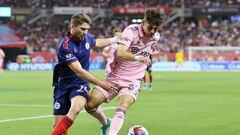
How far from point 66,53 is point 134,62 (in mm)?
1300

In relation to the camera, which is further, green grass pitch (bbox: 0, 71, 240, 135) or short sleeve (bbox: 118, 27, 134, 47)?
green grass pitch (bbox: 0, 71, 240, 135)

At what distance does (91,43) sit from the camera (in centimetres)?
1105

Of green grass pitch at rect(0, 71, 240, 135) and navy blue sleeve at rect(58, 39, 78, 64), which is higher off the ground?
navy blue sleeve at rect(58, 39, 78, 64)

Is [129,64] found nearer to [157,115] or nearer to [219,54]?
[157,115]

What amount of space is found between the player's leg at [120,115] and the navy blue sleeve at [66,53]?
3.62 feet

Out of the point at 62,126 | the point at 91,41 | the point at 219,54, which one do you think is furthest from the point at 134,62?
the point at 219,54

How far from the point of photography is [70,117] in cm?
1022

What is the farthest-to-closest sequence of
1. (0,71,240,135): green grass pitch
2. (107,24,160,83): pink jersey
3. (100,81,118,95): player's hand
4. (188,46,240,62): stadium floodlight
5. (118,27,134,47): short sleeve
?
(188,46,240,62): stadium floodlight
(0,71,240,135): green grass pitch
(107,24,160,83): pink jersey
(118,27,134,47): short sleeve
(100,81,118,95): player's hand

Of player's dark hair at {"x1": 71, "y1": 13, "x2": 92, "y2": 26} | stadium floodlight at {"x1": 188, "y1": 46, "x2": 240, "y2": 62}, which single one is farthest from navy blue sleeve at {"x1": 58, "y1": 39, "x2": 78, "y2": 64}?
stadium floodlight at {"x1": 188, "y1": 46, "x2": 240, "y2": 62}

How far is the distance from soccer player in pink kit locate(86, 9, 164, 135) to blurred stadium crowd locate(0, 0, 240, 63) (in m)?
51.0

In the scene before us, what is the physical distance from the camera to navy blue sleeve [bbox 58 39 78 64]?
1030 cm

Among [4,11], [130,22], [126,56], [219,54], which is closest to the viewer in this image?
[126,56]

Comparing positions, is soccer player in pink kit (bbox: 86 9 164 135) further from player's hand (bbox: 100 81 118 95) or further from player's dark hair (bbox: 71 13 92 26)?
player's dark hair (bbox: 71 13 92 26)

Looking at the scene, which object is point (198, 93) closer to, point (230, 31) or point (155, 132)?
point (155, 132)
